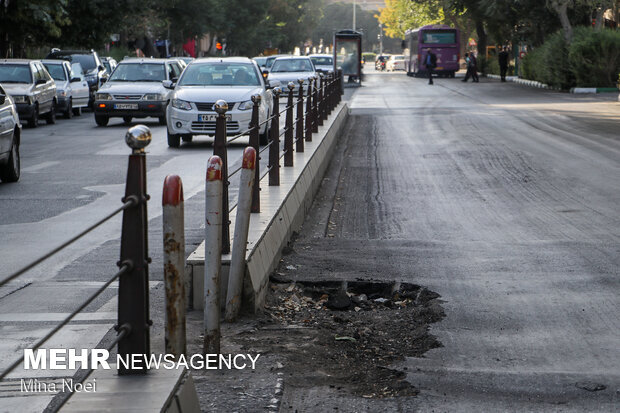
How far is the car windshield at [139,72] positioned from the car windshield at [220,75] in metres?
6.18

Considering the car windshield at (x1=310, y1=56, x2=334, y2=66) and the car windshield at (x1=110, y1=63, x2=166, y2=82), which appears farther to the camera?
the car windshield at (x1=310, y1=56, x2=334, y2=66)

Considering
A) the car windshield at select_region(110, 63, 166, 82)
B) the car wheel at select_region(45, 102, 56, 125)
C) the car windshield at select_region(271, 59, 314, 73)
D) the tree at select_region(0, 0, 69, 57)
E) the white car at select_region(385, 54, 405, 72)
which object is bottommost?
the white car at select_region(385, 54, 405, 72)

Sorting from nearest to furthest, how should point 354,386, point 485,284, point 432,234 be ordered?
point 354,386
point 485,284
point 432,234

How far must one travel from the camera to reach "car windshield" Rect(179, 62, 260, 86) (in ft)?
68.9

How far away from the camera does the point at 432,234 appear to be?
32.9 ft

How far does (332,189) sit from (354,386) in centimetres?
878

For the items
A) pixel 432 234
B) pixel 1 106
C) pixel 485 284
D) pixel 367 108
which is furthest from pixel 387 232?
pixel 367 108

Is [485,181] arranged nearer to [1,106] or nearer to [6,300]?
[1,106]

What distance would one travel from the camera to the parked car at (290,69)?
130 feet

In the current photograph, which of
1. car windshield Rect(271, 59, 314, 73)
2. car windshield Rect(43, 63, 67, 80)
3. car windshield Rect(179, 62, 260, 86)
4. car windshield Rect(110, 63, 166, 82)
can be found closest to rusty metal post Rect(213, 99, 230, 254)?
car windshield Rect(179, 62, 260, 86)

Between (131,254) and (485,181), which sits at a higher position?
(131,254)

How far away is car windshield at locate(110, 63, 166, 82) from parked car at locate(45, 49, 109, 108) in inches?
289

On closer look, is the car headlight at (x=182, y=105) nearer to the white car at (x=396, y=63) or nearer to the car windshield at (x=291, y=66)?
the car windshield at (x=291, y=66)

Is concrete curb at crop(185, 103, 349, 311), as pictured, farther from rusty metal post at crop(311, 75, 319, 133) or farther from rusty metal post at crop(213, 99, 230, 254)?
rusty metal post at crop(311, 75, 319, 133)
